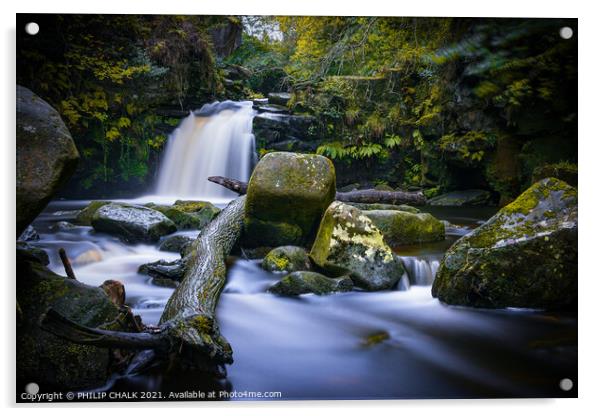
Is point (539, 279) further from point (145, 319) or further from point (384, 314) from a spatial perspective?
point (145, 319)

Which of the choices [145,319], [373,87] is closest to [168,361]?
[145,319]

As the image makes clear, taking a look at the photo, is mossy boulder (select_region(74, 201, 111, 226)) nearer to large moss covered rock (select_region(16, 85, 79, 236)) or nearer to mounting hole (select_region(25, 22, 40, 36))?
large moss covered rock (select_region(16, 85, 79, 236))

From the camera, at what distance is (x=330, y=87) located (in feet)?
10.7

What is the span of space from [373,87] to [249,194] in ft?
4.58

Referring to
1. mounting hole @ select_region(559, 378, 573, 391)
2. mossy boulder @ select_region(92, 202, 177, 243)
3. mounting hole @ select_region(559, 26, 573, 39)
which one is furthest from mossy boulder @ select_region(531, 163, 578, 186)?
mossy boulder @ select_region(92, 202, 177, 243)

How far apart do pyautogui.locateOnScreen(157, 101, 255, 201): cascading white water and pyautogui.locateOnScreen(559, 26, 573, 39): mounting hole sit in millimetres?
2365

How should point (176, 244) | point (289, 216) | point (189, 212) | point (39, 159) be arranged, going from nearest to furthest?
point (39, 159), point (176, 244), point (289, 216), point (189, 212)

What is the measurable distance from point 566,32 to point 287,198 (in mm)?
2272

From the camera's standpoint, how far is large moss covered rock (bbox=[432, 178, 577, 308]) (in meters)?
2.42

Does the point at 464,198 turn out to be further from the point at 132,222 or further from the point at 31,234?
the point at 31,234

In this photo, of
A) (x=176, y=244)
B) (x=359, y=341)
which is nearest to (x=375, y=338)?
(x=359, y=341)

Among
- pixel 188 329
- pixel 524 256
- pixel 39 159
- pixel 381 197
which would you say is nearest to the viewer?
pixel 39 159

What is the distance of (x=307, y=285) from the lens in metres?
2.81

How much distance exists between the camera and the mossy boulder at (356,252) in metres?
2.95
